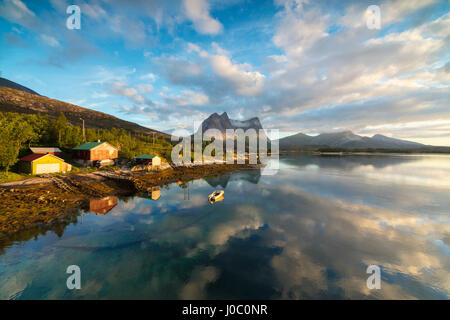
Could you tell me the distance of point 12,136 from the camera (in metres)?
32.4

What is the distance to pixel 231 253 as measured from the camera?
1513 cm

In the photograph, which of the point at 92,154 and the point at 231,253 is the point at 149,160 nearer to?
the point at 92,154

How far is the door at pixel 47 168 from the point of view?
1234 inches

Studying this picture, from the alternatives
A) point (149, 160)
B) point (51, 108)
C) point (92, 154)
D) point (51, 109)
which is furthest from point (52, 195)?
point (51, 108)

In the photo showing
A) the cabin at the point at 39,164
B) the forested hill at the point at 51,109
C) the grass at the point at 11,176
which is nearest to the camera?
the grass at the point at 11,176

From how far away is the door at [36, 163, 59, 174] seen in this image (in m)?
31.3

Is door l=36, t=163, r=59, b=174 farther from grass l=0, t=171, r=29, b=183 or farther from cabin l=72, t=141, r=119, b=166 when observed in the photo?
cabin l=72, t=141, r=119, b=166

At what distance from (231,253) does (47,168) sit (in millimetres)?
40813

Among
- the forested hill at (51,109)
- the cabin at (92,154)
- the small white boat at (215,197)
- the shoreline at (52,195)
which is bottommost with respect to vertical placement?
the small white boat at (215,197)

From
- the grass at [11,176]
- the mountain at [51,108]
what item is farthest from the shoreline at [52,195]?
the mountain at [51,108]

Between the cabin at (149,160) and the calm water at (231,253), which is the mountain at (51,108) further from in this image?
the calm water at (231,253)

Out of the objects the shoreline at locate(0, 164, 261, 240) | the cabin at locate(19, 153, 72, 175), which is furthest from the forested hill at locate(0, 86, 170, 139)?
the shoreline at locate(0, 164, 261, 240)
